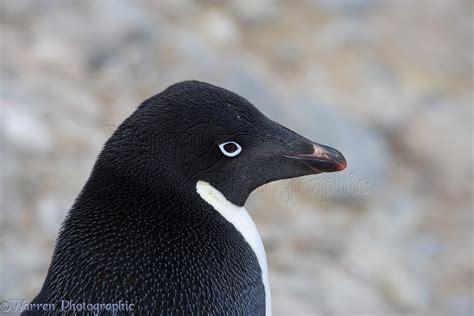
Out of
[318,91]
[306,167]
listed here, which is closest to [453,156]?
[318,91]

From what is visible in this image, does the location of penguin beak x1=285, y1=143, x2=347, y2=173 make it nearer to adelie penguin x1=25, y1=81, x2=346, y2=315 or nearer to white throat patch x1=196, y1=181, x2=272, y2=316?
adelie penguin x1=25, y1=81, x2=346, y2=315

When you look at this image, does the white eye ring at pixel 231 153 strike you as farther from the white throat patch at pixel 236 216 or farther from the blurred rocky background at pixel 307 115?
the blurred rocky background at pixel 307 115

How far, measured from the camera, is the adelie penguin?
2088 mm

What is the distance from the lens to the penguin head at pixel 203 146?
2230mm

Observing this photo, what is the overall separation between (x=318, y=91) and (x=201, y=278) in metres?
3.89

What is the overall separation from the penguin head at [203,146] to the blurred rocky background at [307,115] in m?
1.42

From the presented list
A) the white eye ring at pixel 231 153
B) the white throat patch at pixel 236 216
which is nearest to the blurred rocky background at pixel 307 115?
the white throat patch at pixel 236 216

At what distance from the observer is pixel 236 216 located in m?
2.38

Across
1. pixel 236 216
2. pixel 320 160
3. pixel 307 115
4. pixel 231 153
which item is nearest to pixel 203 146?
pixel 231 153

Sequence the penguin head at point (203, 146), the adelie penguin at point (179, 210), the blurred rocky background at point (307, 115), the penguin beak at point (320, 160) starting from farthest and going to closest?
the blurred rocky background at point (307, 115) → the penguin beak at point (320, 160) → the penguin head at point (203, 146) → the adelie penguin at point (179, 210)

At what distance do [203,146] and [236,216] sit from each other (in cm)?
22

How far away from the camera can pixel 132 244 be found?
2129mm

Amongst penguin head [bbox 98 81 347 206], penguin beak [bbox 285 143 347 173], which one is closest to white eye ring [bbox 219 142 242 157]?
penguin head [bbox 98 81 347 206]

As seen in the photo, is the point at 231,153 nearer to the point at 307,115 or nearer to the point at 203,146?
the point at 203,146
